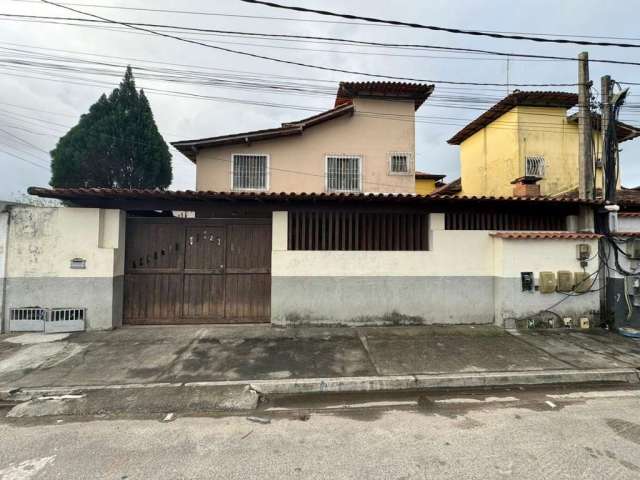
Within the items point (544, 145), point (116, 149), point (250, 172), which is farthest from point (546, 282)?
point (116, 149)

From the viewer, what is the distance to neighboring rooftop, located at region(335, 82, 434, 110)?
403 inches

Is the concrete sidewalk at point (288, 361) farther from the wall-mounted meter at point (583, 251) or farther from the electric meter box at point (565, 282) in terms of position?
the wall-mounted meter at point (583, 251)

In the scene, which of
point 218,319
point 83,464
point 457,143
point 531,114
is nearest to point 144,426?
point 83,464

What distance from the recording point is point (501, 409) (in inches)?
140

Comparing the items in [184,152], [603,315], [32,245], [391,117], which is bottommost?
[603,315]

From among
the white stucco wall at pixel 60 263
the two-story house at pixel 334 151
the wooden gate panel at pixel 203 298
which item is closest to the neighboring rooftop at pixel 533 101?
the two-story house at pixel 334 151

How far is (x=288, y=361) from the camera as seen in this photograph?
474cm

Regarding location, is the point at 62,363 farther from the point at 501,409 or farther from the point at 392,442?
the point at 501,409

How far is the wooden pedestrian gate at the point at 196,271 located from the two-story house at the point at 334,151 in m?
3.43

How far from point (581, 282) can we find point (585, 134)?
354 centimetres

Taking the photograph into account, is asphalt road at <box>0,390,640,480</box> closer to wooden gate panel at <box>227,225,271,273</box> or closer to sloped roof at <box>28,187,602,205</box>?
wooden gate panel at <box>227,225,271,273</box>

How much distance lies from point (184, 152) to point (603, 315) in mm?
12342

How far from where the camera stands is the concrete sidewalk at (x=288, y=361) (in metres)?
4.02

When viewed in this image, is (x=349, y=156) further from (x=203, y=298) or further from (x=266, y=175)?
(x=203, y=298)
